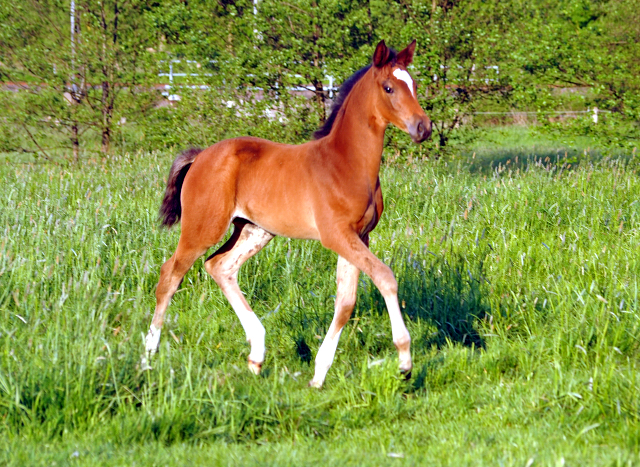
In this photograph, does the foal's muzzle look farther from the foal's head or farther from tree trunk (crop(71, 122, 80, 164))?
tree trunk (crop(71, 122, 80, 164))

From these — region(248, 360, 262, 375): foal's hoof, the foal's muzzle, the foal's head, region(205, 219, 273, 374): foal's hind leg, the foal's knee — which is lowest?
region(248, 360, 262, 375): foal's hoof

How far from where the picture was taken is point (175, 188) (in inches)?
200

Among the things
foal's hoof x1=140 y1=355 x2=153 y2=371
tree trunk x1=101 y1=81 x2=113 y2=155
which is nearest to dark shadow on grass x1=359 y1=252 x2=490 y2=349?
foal's hoof x1=140 y1=355 x2=153 y2=371

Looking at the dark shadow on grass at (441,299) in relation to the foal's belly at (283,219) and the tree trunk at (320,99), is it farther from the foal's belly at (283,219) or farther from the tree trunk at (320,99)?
the tree trunk at (320,99)

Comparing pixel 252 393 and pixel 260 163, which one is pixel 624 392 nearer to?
pixel 252 393

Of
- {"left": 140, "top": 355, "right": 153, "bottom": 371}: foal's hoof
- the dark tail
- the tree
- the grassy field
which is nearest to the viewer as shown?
the grassy field

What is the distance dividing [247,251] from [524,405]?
2.14 meters

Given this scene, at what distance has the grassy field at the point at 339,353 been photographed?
127 inches

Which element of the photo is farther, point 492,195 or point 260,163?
point 492,195

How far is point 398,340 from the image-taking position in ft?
12.6

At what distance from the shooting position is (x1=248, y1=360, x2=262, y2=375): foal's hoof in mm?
4259

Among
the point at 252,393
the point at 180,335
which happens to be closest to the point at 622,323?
the point at 252,393

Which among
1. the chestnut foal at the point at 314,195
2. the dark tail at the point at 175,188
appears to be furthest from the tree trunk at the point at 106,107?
the chestnut foal at the point at 314,195

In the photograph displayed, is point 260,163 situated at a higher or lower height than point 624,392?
higher
